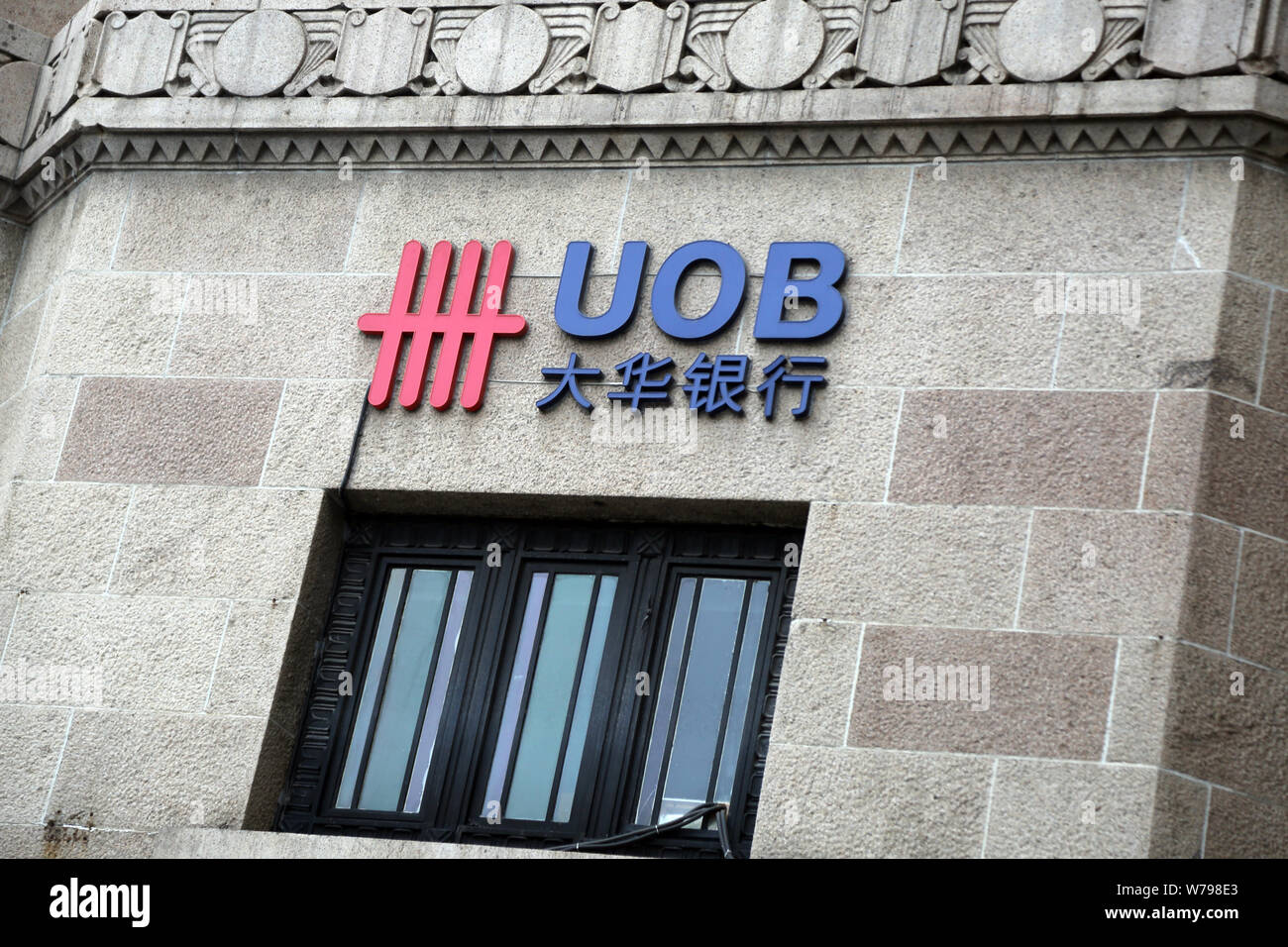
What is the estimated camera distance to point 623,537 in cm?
1109

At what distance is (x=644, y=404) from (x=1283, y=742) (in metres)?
3.80

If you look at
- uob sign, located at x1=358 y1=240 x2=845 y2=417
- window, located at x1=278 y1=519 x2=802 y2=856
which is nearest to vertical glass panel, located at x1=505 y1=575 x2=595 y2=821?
window, located at x1=278 y1=519 x2=802 y2=856

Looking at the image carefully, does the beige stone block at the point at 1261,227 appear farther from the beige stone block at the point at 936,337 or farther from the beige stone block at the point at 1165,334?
the beige stone block at the point at 936,337

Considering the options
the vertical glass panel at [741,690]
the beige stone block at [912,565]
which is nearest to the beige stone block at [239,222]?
the vertical glass panel at [741,690]

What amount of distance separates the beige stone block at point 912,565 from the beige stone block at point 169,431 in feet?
11.2

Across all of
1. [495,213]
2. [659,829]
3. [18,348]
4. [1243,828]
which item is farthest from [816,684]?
[18,348]

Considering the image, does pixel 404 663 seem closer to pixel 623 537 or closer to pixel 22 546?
pixel 623 537

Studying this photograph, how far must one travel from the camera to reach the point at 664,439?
35.4 feet

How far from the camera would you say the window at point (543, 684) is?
414 inches

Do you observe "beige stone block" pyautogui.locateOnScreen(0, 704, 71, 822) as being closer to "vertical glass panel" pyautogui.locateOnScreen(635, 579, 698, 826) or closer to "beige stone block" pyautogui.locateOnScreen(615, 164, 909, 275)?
"vertical glass panel" pyautogui.locateOnScreen(635, 579, 698, 826)

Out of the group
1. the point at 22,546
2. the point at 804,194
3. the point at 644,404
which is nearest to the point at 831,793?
the point at 644,404

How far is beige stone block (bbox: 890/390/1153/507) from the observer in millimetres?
9922

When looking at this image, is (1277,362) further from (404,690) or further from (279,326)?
(279,326)

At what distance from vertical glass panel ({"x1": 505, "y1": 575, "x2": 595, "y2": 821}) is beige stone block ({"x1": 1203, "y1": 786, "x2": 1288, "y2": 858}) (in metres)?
3.49
